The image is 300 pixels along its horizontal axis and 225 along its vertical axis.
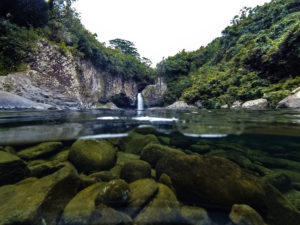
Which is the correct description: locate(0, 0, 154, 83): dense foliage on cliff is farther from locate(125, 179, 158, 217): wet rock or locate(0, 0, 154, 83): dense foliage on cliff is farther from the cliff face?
locate(125, 179, 158, 217): wet rock

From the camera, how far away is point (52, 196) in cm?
214

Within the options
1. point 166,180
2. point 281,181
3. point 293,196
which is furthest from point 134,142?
point 293,196

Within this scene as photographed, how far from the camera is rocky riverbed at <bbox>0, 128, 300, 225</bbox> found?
203 cm

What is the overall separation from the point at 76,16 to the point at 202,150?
27.4 metres

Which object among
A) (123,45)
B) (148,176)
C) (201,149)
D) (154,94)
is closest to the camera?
(148,176)

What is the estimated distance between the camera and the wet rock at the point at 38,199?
6.11 ft

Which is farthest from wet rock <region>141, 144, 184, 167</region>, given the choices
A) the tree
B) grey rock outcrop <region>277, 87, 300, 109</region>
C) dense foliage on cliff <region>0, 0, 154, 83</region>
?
the tree

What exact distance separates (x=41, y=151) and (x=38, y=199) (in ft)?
5.96

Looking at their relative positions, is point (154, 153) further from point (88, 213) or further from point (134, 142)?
point (88, 213)

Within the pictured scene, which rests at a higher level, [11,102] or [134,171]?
[11,102]

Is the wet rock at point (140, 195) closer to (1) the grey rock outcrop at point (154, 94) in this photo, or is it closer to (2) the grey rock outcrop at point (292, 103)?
(2) the grey rock outcrop at point (292, 103)

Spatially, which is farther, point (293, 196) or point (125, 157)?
point (125, 157)

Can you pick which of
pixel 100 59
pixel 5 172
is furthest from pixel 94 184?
pixel 100 59

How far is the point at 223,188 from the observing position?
2557 mm
